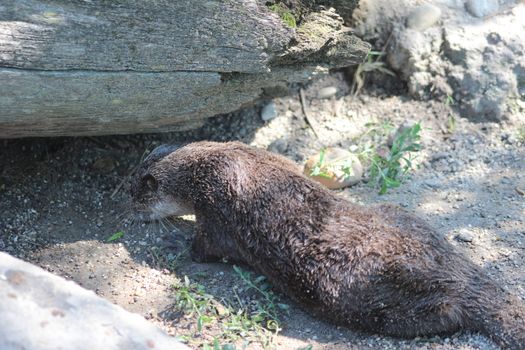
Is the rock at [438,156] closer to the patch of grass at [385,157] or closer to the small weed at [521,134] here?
the patch of grass at [385,157]

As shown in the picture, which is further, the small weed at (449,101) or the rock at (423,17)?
the rock at (423,17)

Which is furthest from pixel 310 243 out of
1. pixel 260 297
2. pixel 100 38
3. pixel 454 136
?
pixel 454 136

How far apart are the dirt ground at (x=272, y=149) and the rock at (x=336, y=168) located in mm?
96

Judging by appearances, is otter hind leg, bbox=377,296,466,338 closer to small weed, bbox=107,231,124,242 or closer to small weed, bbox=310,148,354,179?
small weed, bbox=310,148,354,179

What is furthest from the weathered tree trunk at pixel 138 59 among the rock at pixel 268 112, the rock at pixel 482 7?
the rock at pixel 482 7

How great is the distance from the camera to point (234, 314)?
14.5ft

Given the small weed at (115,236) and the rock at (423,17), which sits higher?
the rock at (423,17)

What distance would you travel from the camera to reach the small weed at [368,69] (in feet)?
20.9

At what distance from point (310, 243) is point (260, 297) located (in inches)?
21.2

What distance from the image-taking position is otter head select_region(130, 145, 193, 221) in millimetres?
5242

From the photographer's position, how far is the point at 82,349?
291 centimetres

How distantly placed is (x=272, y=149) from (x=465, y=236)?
71.9 inches

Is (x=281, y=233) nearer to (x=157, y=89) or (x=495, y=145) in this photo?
(x=157, y=89)

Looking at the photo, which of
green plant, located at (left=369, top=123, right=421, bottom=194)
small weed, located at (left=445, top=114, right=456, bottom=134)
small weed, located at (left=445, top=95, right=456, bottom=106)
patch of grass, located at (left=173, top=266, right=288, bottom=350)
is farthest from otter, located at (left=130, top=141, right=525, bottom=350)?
small weed, located at (left=445, top=95, right=456, bottom=106)
